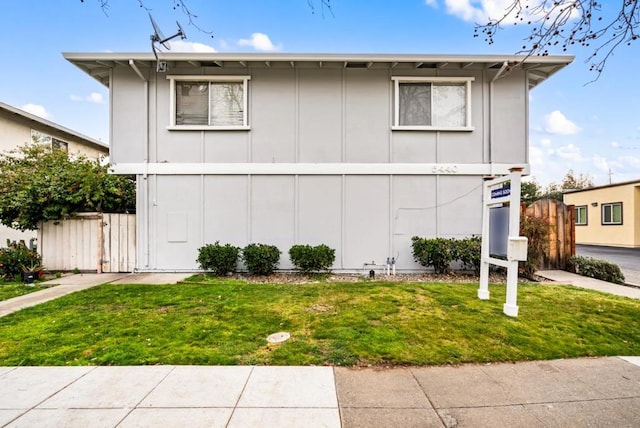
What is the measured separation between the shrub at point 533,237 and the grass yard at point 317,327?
5.31ft

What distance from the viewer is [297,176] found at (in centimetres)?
856

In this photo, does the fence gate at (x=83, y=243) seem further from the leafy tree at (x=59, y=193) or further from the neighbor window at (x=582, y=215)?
the neighbor window at (x=582, y=215)

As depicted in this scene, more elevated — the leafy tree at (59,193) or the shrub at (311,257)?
the leafy tree at (59,193)

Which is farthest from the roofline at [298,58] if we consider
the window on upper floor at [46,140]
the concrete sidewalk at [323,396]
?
the concrete sidewalk at [323,396]

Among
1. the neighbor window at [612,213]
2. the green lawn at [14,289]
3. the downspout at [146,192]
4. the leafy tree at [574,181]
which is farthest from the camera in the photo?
the leafy tree at [574,181]

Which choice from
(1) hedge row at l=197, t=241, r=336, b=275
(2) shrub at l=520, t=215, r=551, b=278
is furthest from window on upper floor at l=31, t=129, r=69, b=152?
(2) shrub at l=520, t=215, r=551, b=278

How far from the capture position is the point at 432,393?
2822 mm

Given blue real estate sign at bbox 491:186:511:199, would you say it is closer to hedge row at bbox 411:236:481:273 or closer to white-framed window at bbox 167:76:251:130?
hedge row at bbox 411:236:481:273

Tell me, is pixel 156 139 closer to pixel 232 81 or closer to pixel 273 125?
pixel 232 81

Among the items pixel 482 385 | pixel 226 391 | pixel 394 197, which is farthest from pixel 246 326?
pixel 394 197

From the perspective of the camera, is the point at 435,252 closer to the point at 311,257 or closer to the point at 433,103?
the point at 311,257

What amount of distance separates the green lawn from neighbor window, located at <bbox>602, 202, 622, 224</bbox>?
27.5m

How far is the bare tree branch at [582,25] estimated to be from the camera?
2988mm

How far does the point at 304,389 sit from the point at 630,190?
23.9 m
